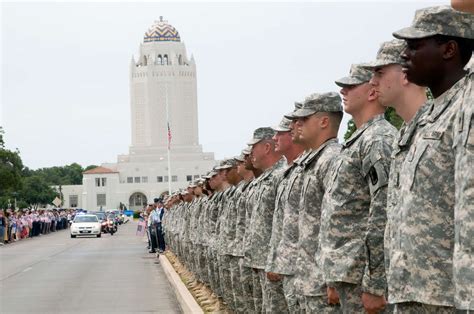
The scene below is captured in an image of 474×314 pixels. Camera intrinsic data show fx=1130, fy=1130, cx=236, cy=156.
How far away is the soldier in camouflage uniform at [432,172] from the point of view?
4.72 meters

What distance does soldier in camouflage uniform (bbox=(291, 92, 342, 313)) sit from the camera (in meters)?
7.41

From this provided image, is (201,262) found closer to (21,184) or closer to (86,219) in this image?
(86,219)

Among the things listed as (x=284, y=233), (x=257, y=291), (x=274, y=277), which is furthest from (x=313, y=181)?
(x=257, y=291)

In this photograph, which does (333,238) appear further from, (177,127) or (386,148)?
(177,127)

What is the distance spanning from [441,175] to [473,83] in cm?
57

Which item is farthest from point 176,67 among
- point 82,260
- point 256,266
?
point 256,266

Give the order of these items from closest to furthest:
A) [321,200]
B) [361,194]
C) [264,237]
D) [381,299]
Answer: [381,299] → [361,194] → [321,200] → [264,237]

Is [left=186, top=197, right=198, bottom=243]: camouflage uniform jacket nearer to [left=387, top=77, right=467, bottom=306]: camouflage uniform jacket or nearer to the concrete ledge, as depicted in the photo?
the concrete ledge

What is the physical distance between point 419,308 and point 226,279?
8.31m

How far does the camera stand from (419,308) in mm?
4910

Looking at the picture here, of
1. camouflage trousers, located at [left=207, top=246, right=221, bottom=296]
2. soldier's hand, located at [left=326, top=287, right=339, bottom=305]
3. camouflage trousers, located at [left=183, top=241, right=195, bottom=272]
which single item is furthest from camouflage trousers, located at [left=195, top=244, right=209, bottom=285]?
soldier's hand, located at [left=326, top=287, right=339, bottom=305]

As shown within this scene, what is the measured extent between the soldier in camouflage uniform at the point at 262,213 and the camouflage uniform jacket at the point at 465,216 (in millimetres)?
5134

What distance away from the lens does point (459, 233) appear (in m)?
4.21

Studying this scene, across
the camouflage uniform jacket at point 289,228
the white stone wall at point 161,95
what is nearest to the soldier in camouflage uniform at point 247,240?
the camouflage uniform jacket at point 289,228
